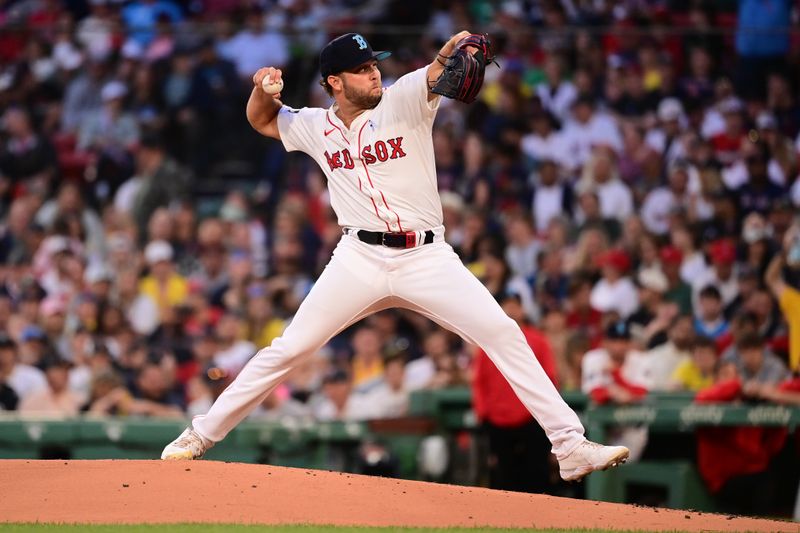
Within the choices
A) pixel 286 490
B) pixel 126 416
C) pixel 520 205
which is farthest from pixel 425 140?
pixel 520 205

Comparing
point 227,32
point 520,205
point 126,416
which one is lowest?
point 126,416

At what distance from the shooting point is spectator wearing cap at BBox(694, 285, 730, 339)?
11.2 meters

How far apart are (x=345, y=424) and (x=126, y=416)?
190cm

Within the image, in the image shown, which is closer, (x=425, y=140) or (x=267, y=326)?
(x=425, y=140)

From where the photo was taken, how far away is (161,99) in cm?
1427

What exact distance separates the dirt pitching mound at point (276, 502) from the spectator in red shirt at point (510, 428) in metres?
2.60

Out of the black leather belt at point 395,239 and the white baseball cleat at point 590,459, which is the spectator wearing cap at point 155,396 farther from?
the white baseball cleat at point 590,459

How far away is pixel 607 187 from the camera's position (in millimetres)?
12734

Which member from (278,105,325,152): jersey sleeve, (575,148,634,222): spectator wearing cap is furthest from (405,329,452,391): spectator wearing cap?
(278,105,325,152): jersey sleeve

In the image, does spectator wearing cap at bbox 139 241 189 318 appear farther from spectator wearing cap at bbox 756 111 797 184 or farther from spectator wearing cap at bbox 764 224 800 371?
spectator wearing cap at bbox 756 111 797 184

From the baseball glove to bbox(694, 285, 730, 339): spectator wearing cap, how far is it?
18.5ft

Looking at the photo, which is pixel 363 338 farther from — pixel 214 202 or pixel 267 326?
pixel 214 202

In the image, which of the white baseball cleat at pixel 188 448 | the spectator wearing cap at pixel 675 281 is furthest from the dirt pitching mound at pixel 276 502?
the spectator wearing cap at pixel 675 281

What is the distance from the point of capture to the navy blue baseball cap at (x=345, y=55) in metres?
6.30
